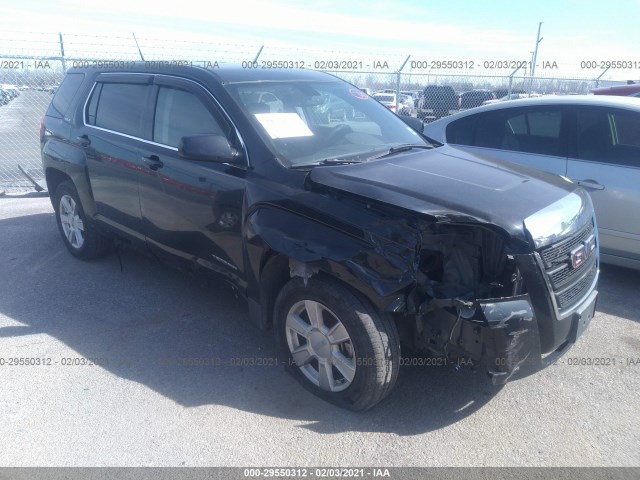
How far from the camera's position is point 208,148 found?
3.56 m

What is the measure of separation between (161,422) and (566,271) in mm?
2477

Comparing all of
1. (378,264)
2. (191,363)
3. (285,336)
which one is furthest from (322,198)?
(191,363)

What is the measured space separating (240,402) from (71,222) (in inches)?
130

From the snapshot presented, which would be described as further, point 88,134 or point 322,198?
point 88,134

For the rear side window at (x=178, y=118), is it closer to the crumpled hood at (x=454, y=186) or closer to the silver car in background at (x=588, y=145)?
the crumpled hood at (x=454, y=186)

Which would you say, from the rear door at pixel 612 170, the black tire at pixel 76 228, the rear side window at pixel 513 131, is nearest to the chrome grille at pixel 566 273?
the rear door at pixel 612 170

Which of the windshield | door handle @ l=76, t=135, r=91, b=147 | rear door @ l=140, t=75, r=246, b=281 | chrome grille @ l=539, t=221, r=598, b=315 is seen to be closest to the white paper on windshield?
the windshield

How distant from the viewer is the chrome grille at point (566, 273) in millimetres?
3072

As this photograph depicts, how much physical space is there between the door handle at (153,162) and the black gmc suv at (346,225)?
0.02 metres

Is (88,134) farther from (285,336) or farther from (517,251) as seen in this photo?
(517,251)

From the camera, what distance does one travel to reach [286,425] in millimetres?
3283

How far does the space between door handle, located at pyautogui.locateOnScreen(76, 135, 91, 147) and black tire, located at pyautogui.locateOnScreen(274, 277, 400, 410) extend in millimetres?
2754

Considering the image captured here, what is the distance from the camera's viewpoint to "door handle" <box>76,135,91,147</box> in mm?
5156

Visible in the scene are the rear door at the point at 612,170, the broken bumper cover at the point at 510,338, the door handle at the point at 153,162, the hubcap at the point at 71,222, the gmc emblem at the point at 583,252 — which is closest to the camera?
the broken bumper cover at the point at 510,338
